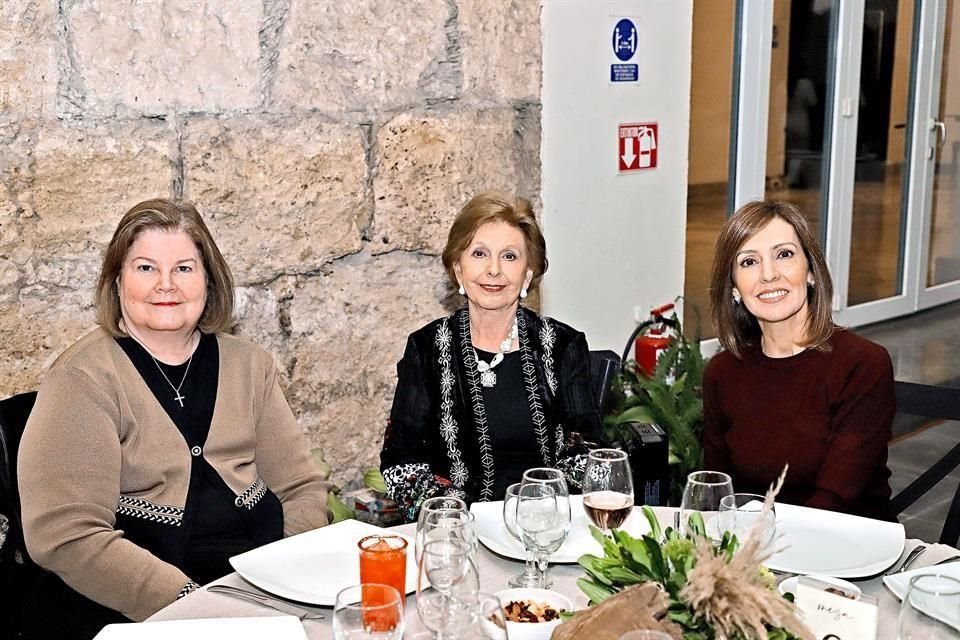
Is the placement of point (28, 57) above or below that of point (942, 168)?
above

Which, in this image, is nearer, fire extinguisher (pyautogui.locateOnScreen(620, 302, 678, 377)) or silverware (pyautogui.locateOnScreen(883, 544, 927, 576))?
silverware (pyautogui.locateOnScreen(883, 544, 927, 576))

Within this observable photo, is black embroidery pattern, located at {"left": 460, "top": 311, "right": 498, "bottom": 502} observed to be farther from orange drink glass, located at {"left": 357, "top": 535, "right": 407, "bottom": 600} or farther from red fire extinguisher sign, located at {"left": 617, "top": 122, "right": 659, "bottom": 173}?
red fire extinguisher sign, located at {"left": 617, "top": 122, "right": 659, "bottom": 173}

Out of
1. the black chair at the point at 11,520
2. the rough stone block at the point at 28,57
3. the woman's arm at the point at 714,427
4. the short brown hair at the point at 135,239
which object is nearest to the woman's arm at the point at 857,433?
the woman's arm at the point at 714,427

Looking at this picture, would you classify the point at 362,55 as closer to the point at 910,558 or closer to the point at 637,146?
the point at 637,146

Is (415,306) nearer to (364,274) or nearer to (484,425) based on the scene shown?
(364,274)

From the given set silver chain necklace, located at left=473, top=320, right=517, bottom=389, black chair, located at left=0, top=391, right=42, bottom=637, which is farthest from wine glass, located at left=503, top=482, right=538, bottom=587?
black chair, located at left=0, top=391, right=42, bottom=637

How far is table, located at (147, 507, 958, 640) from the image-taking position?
150 cm

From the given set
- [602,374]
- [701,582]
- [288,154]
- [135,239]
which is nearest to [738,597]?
[701,582]

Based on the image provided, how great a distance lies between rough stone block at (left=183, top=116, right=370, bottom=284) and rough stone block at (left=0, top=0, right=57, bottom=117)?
0.36 m

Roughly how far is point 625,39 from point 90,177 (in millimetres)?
1942

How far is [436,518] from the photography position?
152 cm

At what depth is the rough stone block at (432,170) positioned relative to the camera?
3.13 metres

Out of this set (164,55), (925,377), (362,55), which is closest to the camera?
(164,55)

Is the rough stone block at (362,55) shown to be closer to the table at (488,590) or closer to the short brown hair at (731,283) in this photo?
the short brown hair at (731,283)
